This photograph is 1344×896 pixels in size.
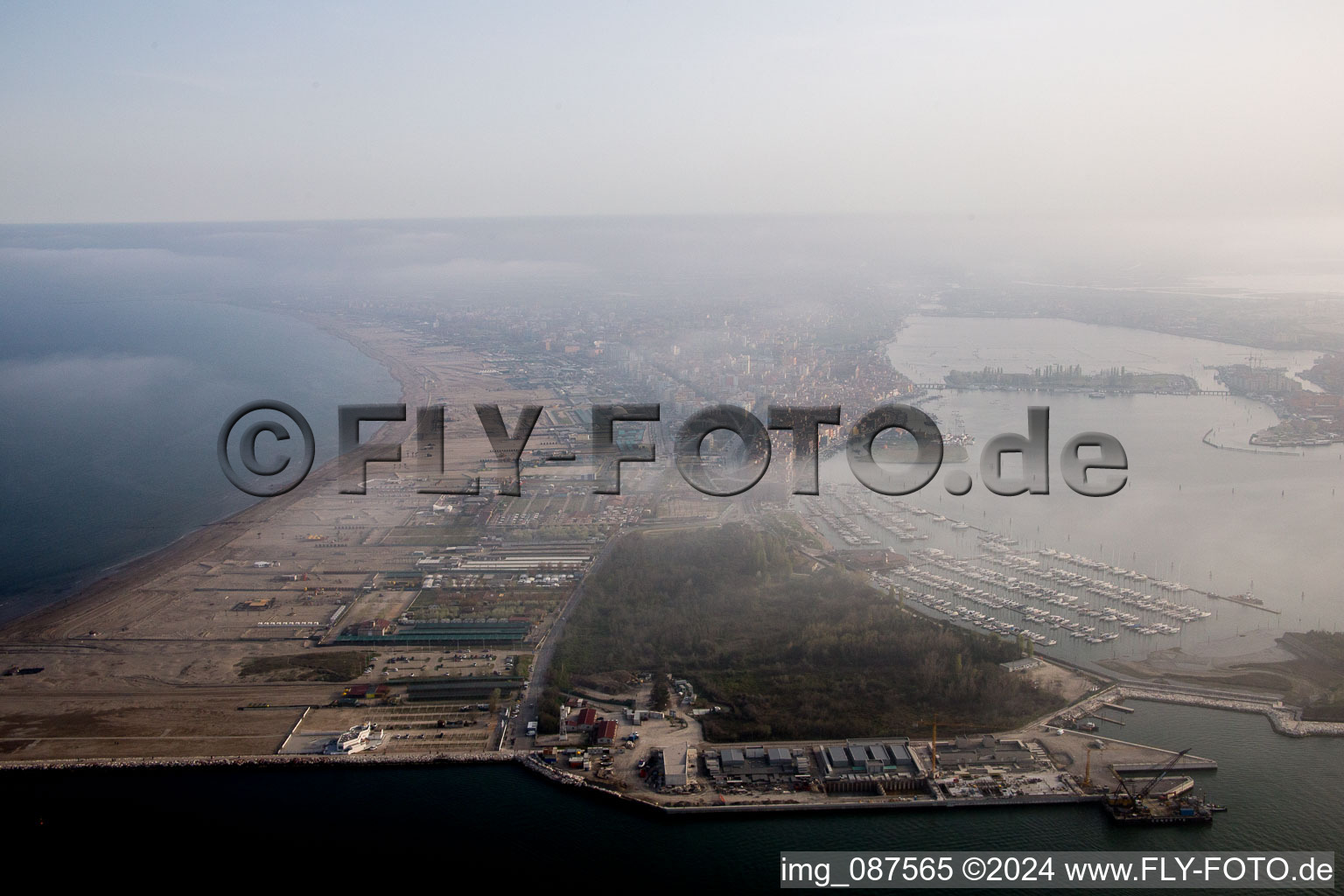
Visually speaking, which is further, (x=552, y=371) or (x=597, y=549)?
(x=552, y=371)

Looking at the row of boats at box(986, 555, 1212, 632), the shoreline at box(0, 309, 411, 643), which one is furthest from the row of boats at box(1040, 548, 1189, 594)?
the shoreline at box(0, 309, 411, 643)

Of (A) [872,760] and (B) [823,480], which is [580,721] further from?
(B) [823,480]

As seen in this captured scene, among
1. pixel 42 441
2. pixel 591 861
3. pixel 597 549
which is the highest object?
pixel 42 441

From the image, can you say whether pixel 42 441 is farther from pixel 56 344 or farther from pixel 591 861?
pixel 591 861

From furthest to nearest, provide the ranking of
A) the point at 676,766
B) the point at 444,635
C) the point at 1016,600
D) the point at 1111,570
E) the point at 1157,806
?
the point at 1111,570 → the point at 1016,600 → the point at 444,635 → the point at 676,766 → the point at 1157,806

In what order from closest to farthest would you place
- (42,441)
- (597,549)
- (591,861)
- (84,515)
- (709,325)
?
(591,861)
(597,549)
(84,515)
(42,441)
(709,325)

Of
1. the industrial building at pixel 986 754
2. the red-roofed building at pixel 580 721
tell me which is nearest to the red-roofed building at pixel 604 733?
the red-roofed building at pixel 580 721

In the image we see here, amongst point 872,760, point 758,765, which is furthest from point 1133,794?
point 758,765

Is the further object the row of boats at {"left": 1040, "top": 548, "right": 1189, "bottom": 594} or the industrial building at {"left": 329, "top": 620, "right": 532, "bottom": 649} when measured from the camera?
the row of boats at {"left": 1040, "top": 548, "right": 1189, "bottom": 594}

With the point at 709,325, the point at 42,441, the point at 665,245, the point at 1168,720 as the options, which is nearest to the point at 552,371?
the point at 709,325

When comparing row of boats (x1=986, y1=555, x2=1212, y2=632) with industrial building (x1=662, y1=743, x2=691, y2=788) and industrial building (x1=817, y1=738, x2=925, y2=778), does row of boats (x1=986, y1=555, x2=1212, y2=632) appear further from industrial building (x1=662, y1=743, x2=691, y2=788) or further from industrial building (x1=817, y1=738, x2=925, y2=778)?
industrial building (x1=662, y1=743, x2=691, y2=788)

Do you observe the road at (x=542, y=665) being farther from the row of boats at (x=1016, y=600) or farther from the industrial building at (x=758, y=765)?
the row of boats at (x=1016, y=600)
